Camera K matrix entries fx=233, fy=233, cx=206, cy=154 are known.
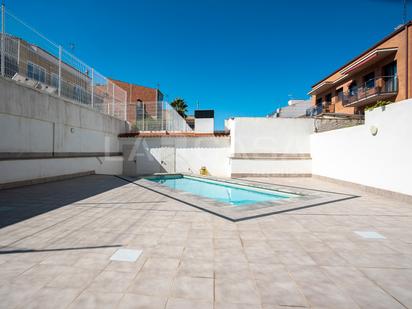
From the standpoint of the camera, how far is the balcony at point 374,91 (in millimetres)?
17486

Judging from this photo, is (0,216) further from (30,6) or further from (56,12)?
(56,12)

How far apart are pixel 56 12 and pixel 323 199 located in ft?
42.9

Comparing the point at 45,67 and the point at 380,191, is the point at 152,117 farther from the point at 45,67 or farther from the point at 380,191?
the point at 380,191

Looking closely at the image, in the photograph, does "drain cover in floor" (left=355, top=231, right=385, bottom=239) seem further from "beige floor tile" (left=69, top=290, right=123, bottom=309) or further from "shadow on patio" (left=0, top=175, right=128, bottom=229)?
"shadow on patio" (left=0, top=175, right=128, bottom=229)

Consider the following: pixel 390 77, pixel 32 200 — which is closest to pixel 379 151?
pixel 32 200

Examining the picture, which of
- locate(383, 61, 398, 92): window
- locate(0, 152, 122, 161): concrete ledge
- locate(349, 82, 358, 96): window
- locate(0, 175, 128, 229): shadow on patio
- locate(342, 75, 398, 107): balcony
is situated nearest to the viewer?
locate(0, 175, 128, 229): shadow on patio

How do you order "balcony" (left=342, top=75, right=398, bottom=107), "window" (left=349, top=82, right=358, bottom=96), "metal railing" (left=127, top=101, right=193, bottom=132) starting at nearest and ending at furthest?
"metal railing" (left=127, top=101, right=193, bottom=132) → "balcony" (left=342, top=75, right=398, bottom=107) → "window" (left=349, top=82, right=358, bottom=96)

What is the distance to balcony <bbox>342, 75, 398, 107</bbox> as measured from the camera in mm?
17486

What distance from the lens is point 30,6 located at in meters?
8.97

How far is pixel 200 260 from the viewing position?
3.12 metres

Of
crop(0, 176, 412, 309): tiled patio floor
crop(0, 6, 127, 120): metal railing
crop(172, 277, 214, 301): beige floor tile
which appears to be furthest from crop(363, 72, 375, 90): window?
crop(172, 277, 214, 301): beige floor tile

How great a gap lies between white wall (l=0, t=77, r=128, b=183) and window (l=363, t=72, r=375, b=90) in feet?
67.7

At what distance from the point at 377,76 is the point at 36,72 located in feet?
75.7

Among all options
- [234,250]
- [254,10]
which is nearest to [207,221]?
[234,250]
